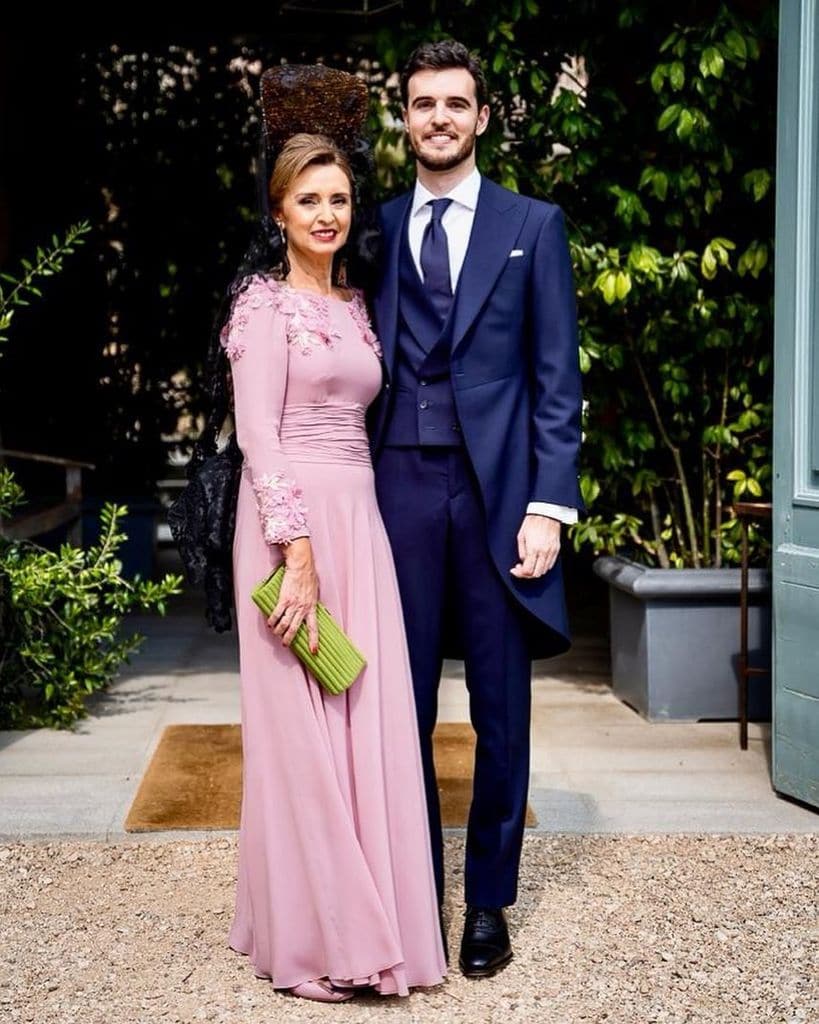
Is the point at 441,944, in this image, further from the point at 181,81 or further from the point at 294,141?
the point at 181,81

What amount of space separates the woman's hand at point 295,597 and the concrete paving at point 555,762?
1.37 meters

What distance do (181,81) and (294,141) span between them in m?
7.07

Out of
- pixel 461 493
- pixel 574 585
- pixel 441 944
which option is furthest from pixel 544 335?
pixel 574 585

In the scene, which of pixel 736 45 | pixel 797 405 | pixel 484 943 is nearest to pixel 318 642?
pixel 484 943

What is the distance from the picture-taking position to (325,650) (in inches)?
110

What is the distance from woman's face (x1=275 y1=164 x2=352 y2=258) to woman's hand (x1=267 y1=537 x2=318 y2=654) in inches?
22.6

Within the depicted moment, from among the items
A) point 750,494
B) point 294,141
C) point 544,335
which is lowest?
point 750,494

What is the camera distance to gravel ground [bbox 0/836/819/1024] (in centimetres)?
283

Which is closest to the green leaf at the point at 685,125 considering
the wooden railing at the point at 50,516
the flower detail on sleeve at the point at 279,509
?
the flower detail on sleeve at the point at 279,509

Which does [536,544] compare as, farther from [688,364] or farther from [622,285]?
[688,364]

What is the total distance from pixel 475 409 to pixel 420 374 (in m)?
0.14

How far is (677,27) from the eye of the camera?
16.0 ft

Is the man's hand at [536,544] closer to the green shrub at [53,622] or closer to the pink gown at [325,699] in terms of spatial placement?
the pink gown at [325,699]

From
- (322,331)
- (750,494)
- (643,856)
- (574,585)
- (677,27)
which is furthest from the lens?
(574,585)
